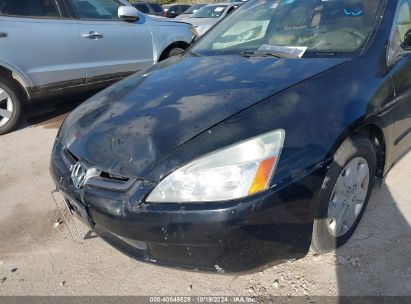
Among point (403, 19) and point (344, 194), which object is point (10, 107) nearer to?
point (344, 194)

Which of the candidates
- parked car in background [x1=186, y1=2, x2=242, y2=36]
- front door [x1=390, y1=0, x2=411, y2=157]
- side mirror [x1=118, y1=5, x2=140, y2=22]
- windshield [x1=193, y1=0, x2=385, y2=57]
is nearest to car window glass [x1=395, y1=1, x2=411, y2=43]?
front door [x1=390, y1=0, x2=411, y2=157]

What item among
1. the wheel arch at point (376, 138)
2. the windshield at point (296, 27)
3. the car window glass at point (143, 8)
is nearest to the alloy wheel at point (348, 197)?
the wheel arch at point (376, 138)

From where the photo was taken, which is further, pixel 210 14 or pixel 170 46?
pixel 210 14

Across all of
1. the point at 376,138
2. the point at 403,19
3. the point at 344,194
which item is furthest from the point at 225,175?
the point at 403,19

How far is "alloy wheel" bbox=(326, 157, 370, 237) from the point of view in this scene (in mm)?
2180

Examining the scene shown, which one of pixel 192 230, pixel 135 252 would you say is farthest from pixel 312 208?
pixel 135 252

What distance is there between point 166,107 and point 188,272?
0.93 meters

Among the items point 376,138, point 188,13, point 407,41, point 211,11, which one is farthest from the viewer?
point 188,13

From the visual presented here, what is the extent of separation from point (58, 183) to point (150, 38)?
12.5 ft

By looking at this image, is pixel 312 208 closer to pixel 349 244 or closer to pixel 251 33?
pixel 349 244

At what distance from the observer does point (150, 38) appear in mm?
5633

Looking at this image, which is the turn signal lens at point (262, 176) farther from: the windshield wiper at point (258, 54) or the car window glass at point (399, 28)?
the car window glass at point (399, 28)

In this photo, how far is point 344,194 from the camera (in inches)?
88.7

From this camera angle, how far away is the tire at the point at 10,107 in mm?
4535
